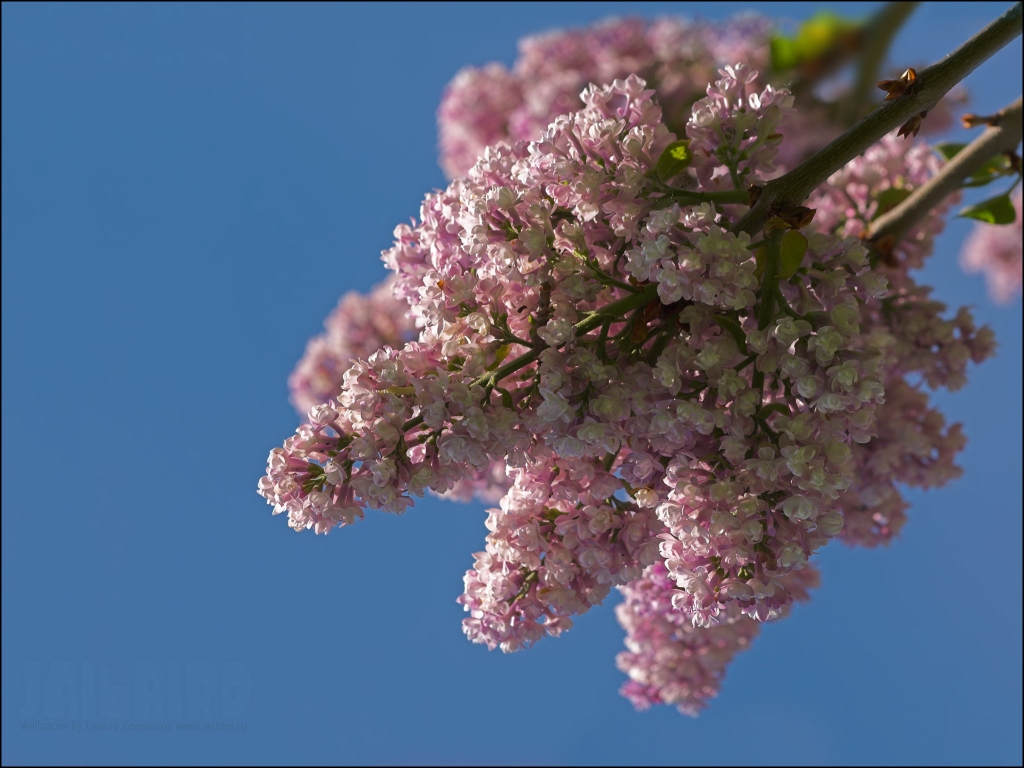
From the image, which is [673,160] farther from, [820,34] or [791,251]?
[820,34]

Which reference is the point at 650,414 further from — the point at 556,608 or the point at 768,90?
the point at 768,90

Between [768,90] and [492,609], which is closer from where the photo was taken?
[768,90]

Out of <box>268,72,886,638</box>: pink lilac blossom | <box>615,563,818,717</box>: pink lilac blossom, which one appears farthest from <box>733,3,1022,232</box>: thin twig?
<box>615,563,818,717</box>: pink lilac blossom

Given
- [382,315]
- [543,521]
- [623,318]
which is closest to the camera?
[623,318]

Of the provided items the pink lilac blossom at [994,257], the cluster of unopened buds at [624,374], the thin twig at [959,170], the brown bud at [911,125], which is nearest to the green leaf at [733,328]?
the cluster of unopened buds at [624,374]

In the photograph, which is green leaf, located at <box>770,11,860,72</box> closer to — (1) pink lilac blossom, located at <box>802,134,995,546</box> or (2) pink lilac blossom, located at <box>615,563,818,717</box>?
(1) pink lilac blossom, located at <box>802,134,995,546</box>

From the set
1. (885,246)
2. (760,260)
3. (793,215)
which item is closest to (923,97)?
(793,215)

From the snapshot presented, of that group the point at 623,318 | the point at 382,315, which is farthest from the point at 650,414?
the point at 382,315

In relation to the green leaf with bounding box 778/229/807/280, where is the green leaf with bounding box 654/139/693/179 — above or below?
above

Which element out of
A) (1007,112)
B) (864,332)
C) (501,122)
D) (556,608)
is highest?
(501,122)
